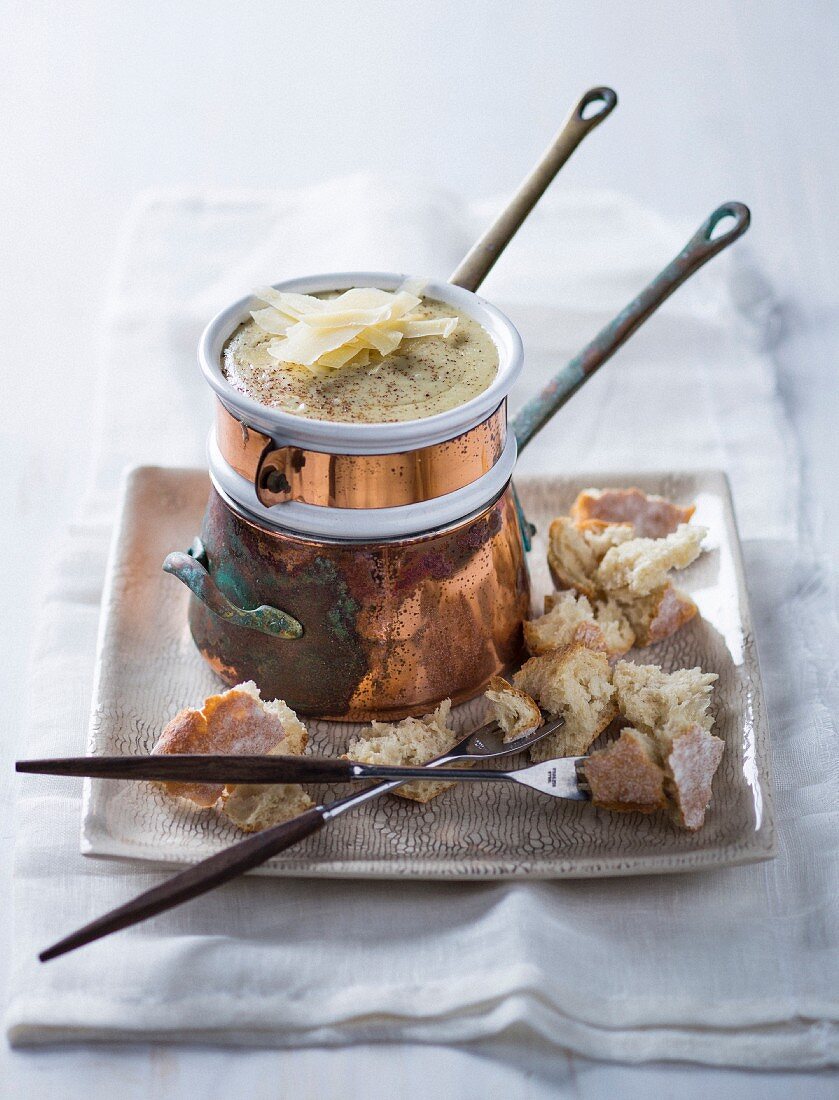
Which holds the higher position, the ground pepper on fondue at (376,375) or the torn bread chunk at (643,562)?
the ground pepper on fondue at (376,375)

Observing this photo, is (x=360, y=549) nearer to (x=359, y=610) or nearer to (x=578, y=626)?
(x=359, y=610)

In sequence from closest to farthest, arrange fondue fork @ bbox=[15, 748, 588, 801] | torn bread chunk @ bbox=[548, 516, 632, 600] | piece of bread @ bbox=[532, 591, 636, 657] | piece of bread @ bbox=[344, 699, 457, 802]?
fondue fork @ bbox=[15, 748, 588, 801]
piece of bread @ bbox=[344, 699, 457, 802]
piece of bread @ bbox=[532, 591, 636, 657]
torn bread chunk @ bbox=[548, 516, 632, 600]

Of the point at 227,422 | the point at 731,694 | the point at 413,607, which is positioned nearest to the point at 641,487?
the point at 731,694

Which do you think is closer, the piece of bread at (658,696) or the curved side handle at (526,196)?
the piece of bread at (658,696)

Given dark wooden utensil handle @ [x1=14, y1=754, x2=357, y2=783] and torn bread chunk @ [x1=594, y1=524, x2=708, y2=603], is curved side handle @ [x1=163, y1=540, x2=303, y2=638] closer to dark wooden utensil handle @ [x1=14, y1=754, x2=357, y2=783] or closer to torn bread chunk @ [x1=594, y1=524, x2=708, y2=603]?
dark wooden utensil handle @ [x1=14, y1=754, x2=357, y2=783]

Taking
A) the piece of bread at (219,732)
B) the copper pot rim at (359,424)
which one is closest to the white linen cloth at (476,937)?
the piece of bread at (219,732)

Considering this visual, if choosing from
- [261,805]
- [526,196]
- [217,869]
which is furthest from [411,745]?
[526,196]

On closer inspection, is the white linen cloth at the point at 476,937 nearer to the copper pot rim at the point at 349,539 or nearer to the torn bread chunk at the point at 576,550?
the torn bread chunk at the point at 576,550

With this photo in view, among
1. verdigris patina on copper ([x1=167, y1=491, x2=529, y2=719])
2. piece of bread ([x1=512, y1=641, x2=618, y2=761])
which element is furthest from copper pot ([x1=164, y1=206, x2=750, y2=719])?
piece of bread ([x1=512, y1=641, x2=618, y2=761])

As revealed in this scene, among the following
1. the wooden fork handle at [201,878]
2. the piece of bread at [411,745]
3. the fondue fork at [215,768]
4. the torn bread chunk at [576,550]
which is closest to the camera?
the wooden fork handle at [201,878]
